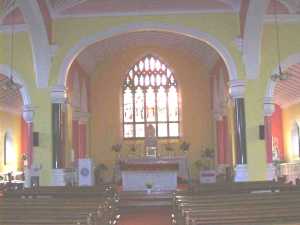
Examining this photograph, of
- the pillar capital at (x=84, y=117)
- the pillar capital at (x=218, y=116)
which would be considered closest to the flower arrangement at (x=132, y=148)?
the pillar capital at (x=84, y=117)

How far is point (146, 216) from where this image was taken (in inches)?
474

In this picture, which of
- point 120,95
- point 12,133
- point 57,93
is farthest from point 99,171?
point 57,93

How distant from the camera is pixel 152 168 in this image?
627 inches

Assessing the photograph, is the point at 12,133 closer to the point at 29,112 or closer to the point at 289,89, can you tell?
the point at 29,112

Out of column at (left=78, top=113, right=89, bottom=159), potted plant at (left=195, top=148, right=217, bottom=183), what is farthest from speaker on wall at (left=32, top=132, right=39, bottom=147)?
potted plant at (left=195, top=148, right=217, bottom=183)

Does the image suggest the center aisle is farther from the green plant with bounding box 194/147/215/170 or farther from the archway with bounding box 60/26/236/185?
the archway with bounding box 60/26/236/185

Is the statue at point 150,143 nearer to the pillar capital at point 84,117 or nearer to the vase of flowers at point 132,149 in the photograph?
the vase of flowers at point 132,149

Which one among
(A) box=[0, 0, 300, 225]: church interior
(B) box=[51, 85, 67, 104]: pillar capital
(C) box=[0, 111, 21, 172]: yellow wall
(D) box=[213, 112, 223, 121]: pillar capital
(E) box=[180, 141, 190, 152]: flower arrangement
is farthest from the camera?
(E) box=[180, 141, 190, 152]: flower arrangement

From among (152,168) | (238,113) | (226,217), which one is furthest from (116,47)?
(226,217)

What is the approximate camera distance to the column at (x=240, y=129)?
14.0 metres

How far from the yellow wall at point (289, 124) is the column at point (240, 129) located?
6.50 metres

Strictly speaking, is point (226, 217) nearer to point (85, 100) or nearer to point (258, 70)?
point (258, 70)

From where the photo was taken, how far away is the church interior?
9370 millimetres

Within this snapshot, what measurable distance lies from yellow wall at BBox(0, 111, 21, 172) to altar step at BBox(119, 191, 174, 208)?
26.1 ft
